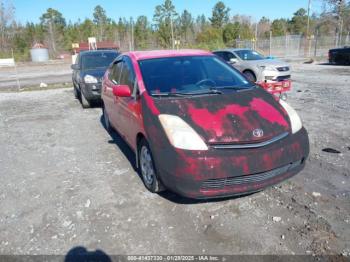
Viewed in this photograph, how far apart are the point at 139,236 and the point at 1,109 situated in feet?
29.9

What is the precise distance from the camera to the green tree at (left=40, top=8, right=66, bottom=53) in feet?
206

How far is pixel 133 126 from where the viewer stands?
420cm

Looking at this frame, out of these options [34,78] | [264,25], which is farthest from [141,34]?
[34,78]

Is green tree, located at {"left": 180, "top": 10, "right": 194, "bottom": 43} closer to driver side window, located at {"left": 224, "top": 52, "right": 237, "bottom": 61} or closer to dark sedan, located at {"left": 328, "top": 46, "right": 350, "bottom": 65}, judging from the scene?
dark sedan, located at {"left": 328, "top": 46, "right": 350, "bottom": 65}

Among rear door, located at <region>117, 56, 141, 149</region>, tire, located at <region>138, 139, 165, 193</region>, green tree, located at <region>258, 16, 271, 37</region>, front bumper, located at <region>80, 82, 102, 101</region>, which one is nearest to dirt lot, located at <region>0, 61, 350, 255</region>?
tire, located at <region>138, 139, 165, 193</region>

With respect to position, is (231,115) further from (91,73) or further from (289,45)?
(289,45)

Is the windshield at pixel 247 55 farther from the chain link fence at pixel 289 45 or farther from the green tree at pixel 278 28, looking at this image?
the green tree at pixel 278 28

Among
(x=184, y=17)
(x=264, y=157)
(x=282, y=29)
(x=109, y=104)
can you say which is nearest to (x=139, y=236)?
(x=264, y=157)

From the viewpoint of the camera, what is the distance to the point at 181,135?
3.21 metres

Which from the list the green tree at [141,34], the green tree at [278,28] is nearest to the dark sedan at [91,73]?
the green tree at [141,34]

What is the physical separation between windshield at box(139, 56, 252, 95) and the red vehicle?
1 cm

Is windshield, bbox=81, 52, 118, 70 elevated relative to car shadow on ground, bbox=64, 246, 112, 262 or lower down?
elevated

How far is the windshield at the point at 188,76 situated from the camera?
4.07 m

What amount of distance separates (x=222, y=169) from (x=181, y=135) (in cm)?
52
